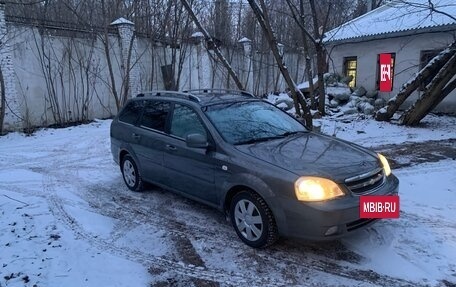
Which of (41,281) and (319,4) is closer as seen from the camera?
(41,281)

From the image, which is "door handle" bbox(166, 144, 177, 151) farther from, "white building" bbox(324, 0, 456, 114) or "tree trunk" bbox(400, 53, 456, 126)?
"white building" bbox(324, 0, 456, 114)

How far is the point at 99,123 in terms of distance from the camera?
12867 mm

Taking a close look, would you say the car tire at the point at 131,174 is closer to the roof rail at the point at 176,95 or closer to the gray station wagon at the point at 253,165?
the gray station wagon at the point at 253,165

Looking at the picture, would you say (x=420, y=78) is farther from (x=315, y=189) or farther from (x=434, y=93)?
(x=315, y=189)

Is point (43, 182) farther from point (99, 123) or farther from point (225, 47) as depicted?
point (225, 47)

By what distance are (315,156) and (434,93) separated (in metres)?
7.98

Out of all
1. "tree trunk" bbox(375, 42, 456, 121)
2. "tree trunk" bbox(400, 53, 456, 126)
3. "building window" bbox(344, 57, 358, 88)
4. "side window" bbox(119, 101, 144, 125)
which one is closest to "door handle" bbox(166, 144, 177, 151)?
"side window" bbox(119, 101, 144, 125)

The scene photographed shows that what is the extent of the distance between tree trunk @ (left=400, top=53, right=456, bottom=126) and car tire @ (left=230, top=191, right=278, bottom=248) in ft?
27.4

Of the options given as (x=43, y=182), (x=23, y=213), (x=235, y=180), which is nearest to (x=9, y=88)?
(x=43, y=182)

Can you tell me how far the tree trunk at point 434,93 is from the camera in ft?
32.4

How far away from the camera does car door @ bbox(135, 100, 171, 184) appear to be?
514 cm

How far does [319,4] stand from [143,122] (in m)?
10.2

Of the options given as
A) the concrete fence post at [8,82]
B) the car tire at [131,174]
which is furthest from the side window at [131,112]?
the concrete fence post at [8,82]

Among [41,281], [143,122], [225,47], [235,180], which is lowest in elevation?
[41,281]
